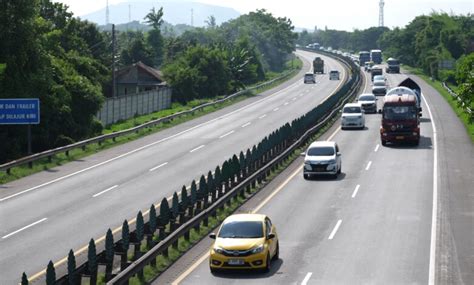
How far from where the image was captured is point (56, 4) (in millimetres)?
91625

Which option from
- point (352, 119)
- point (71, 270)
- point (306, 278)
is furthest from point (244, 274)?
point (352, 119)

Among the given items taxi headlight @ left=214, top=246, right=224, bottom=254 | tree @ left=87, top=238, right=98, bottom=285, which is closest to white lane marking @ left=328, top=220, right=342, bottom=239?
taxi headlight @ left=214, top=246, right=224, bottom=254

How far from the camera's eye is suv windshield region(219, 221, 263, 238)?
25000mm

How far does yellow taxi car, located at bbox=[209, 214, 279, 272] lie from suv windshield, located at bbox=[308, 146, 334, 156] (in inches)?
728

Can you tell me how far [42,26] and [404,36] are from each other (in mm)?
143087

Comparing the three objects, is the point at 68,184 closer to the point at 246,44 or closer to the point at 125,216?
the point at 125,216

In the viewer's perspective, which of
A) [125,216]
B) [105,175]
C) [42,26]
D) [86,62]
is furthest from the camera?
[86,62]

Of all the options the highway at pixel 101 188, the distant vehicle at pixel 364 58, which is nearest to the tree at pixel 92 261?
the highway at pixel 101 188

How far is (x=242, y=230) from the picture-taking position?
2522 centimetres

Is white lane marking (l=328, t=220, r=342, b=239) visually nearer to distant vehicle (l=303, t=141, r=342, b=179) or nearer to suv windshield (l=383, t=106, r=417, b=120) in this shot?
distant vehicle (l=303, t=141, r=342, b=179)

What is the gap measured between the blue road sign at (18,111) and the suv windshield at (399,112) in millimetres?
21372

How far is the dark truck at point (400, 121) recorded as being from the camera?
54.8m

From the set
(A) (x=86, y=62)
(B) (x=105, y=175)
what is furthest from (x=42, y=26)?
(B) (x=105, y=175)

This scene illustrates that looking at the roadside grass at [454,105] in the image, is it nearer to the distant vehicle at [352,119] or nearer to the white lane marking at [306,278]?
the distant vehicle at [352,119]
